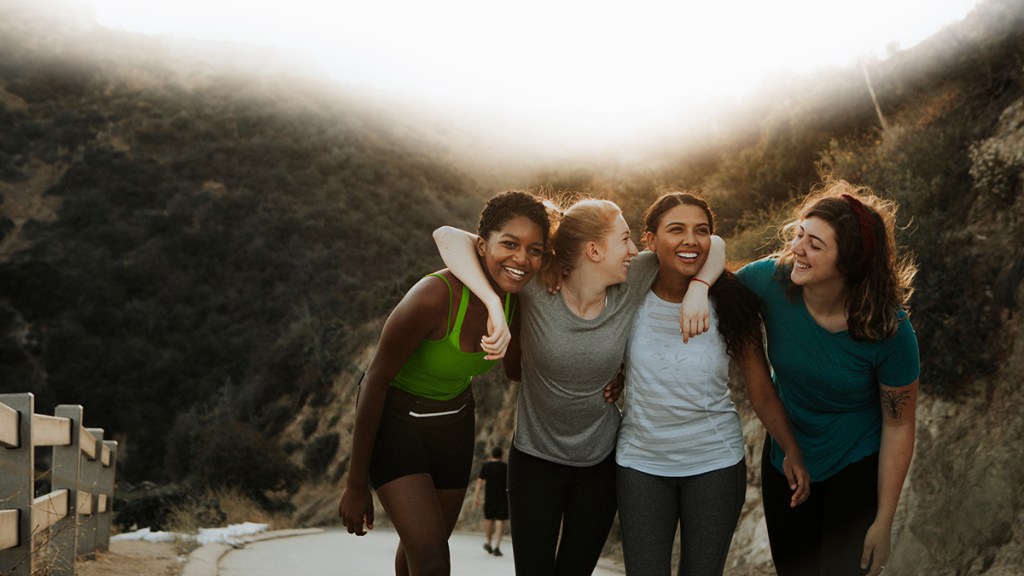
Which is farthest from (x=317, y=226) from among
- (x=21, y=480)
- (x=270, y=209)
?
(x=21, y=480)

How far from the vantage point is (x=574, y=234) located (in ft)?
14.1

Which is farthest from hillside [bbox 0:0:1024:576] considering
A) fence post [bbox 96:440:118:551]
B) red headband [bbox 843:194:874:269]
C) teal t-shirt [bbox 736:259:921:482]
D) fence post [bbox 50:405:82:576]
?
fence post [bbox 96:440:118:551]

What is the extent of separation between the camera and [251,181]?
135 ft

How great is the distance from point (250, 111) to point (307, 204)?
36.3ft

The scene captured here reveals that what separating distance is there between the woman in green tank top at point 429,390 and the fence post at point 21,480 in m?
2.64

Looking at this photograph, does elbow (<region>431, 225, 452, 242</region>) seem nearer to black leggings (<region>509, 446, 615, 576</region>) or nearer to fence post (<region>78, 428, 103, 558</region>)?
black leggings (<region>509, 446, 615, 576</region>)

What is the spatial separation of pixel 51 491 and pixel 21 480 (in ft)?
7.11

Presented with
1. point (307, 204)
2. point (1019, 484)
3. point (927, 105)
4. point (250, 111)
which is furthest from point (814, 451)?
point (250, 111)

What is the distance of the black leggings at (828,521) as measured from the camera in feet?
13.2

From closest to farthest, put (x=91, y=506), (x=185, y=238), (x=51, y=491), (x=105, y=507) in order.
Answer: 1. (x=51, y=491)
2. (x=91, y=506)
3. (x=105, y=507)
4. (x=185, y=238)

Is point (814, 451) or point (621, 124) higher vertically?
point (621, 124)

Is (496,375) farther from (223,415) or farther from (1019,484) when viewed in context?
(1019,484)

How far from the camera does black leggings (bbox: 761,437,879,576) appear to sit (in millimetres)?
4031

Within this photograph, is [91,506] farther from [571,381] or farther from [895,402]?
[895,402]
